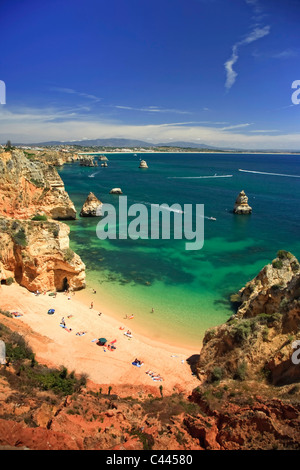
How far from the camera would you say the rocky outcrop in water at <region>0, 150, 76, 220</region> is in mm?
32406

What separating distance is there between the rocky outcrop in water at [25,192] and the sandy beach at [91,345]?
1332 cm

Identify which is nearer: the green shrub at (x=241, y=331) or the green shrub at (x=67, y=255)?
the green shrub at (x=241, y=331)

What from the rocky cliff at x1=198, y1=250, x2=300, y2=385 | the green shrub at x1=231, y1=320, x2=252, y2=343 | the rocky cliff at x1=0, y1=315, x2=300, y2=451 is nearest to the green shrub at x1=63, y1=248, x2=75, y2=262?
the rocky cliff at x1=0, y1=315, x2=300, y2=451

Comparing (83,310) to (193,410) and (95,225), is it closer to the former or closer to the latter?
(193,410)

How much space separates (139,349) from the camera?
63.3 feet

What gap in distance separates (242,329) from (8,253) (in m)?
18.6

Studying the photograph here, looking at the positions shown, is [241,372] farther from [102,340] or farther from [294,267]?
[294,267]

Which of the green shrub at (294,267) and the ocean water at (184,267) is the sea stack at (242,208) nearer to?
the ocean water at (184,267)

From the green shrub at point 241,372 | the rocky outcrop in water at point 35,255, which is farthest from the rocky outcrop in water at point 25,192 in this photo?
the green shrub at point 241,372

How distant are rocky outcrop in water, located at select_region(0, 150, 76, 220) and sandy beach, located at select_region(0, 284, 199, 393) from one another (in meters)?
13.3

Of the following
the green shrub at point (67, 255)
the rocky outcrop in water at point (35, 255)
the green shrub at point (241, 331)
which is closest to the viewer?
the green shrub at point (241, 331)

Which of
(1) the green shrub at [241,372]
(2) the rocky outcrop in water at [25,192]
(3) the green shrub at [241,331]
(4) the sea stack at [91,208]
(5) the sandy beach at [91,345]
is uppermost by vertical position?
(2) the rocky outcrop in water at [25,192]

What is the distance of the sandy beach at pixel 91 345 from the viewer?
15.9m
